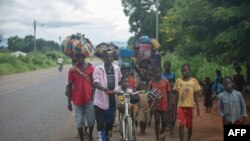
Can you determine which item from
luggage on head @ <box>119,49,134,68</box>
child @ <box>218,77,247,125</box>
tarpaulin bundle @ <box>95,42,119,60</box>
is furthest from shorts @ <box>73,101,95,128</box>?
luggage on head @ <box>119,49,134,68</box>

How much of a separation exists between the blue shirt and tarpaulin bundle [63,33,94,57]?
266 centimetres

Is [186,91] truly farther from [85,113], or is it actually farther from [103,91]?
[85,113]

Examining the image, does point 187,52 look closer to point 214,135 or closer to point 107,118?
point 214,135

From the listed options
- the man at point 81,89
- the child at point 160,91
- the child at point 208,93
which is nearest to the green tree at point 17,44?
the child at point 208,93

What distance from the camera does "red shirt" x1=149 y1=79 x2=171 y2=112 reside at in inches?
361

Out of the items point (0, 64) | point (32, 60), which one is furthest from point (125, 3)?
point (0, 64)

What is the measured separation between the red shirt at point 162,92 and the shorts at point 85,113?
4.36 feet

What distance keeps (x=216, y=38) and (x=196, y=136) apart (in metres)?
2.21

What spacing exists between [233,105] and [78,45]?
313 cm

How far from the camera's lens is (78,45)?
8.93 m

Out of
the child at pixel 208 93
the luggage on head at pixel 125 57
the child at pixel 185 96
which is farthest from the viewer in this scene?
the child at pixel 208 93

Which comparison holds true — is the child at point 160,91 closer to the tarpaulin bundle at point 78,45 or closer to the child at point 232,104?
the tarpaulin bundle at point 78,45

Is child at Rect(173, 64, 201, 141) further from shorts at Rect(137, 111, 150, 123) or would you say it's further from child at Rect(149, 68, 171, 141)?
shorts at Rect(137, 111, 150, 123)

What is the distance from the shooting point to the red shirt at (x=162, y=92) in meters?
9.16
